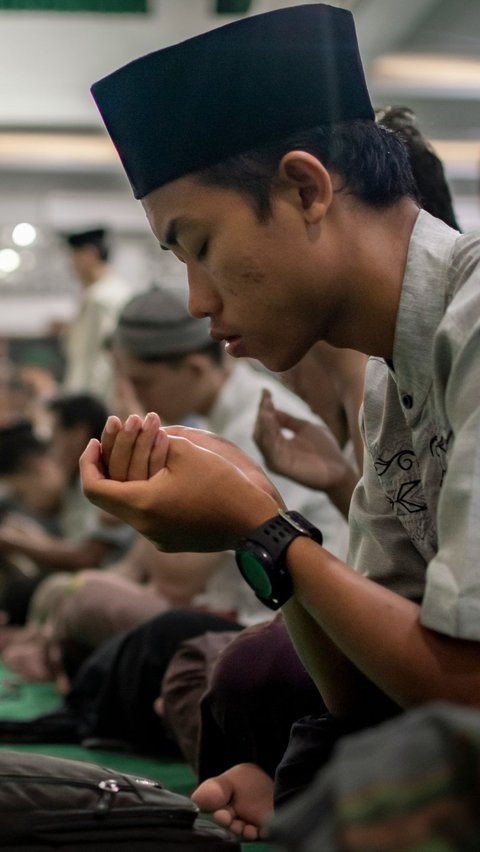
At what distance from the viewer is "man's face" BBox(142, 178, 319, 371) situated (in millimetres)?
1239

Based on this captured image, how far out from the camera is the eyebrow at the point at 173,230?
49.7 inches

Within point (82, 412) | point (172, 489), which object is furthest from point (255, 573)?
point (82, 412)

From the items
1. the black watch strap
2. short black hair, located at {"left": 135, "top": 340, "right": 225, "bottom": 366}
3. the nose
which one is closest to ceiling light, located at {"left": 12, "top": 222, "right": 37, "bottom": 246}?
short black hair, located at {"left": 135, "top": 340, "right": 225, "bottom": 366}

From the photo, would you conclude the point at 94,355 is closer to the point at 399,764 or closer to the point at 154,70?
the point at 154,70

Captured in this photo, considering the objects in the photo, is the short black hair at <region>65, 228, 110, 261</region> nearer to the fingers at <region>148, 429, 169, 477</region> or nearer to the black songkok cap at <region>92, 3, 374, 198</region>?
the black songkok cap at <region>92, 3, 374, 198</region>

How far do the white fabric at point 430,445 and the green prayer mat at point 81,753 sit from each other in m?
0.49

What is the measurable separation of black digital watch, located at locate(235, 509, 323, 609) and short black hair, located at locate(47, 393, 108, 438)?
3.44 meters

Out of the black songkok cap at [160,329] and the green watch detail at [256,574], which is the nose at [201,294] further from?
the black songkok cap at [160,329]

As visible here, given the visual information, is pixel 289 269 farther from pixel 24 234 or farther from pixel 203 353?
pixel 24 234

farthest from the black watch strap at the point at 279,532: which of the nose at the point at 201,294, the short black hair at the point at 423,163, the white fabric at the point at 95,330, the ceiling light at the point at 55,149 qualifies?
the ceiling light at the point at 55,149

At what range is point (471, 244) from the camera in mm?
1216

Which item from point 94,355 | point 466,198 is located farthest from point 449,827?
point 466,198

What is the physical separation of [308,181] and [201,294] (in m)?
0.17

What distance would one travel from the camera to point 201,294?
1.29 meters
